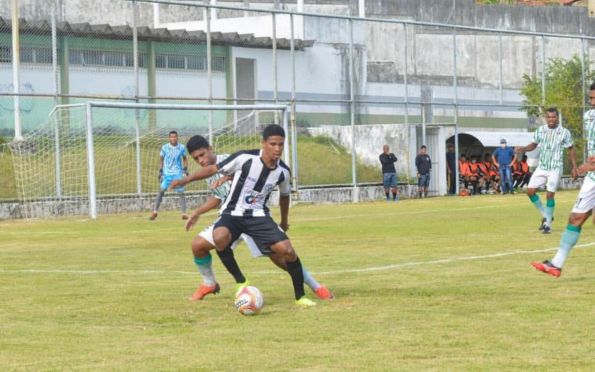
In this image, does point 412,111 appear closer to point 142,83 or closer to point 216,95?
point 216,95

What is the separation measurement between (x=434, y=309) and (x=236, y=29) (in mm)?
29782

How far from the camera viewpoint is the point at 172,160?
29812mm

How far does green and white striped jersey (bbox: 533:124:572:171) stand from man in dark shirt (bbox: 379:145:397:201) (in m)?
17.7

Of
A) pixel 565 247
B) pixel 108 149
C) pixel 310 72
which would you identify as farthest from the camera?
pixel 310 72

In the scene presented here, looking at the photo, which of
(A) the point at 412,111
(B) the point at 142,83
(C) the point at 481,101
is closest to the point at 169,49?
(B) the point at 142,83

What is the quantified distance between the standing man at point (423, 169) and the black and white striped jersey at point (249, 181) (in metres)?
30.2

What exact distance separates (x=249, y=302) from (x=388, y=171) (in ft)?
98.2

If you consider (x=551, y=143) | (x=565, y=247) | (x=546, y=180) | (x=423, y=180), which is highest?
(x=551, y=143)

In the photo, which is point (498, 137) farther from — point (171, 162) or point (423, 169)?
point (171, 162)

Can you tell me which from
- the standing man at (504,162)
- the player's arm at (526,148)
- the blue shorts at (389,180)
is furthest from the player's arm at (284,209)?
the standing man at (504,162)

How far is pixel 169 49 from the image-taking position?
35.2m

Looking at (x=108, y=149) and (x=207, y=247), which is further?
(x=108, y=149)

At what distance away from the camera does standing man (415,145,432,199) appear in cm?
4228

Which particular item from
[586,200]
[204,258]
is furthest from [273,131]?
[586,200]
